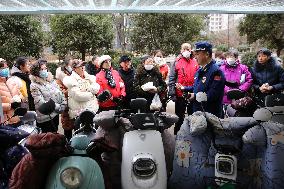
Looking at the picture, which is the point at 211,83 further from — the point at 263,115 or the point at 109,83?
the point at 109,83

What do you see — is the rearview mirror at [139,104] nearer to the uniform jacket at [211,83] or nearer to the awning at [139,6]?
the uniform jacket at [211,83]

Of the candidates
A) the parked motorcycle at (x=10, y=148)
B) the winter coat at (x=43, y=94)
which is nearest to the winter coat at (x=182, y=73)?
the winter coat at (x=43, y=94)

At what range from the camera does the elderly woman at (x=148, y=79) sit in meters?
6.00

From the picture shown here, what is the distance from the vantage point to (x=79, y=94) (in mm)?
5484

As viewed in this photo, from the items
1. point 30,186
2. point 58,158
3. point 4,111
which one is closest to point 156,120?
point 58,158

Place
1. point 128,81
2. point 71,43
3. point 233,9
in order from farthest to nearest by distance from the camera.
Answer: point 71,43 < point 128,81 < point 233,9

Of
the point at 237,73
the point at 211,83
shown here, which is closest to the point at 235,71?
the point at 237,73

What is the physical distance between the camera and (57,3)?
439 cm

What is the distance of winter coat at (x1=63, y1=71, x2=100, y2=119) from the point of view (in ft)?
18.1

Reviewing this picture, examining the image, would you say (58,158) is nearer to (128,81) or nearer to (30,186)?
(30,186)

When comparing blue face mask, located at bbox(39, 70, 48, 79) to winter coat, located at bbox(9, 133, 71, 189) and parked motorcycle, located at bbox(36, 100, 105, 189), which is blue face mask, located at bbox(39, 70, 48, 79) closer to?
parked motorcycle, located at bbox(36, 100, 105, 189)

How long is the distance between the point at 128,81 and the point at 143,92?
561 millimetres

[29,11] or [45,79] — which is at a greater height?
[29,11]

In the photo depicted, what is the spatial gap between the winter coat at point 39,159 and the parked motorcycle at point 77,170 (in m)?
0.06
